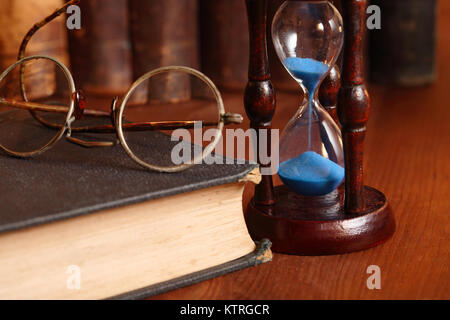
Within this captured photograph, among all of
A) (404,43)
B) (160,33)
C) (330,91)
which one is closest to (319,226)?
(330,91)

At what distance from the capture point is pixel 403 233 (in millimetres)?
791

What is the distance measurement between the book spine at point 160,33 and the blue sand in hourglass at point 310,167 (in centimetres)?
62

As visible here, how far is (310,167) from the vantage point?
0.76m

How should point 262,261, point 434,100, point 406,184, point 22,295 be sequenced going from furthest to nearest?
point 434,100
point 406,184
point 262,261
point 22,295

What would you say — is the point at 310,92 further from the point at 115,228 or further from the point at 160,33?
the point at 160,33

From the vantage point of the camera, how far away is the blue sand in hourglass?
73 centimetres

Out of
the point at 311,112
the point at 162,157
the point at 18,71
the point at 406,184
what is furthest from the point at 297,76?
the point at 18,71

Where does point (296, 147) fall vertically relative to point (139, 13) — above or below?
below

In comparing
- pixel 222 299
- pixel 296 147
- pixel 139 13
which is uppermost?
pixel 139 13

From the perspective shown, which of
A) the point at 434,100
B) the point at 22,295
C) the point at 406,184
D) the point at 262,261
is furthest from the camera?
the point at 434,100

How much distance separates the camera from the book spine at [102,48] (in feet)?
4.50

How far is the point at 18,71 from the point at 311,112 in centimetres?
43

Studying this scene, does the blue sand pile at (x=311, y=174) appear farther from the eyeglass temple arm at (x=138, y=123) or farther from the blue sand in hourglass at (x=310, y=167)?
the eyeglass temple arm at (x=138, y=123)

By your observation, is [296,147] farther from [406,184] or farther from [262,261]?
[406,184]
